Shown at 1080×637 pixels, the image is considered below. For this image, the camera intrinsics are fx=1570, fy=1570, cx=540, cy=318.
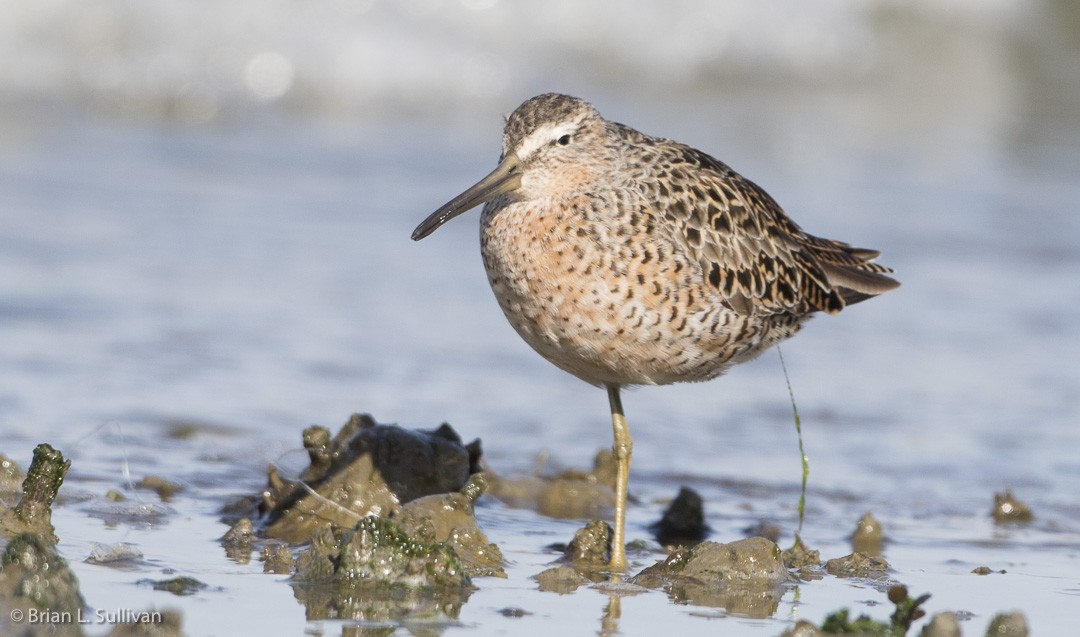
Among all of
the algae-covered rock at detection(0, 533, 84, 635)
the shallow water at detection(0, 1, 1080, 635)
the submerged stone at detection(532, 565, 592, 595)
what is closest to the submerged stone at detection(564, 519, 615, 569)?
the shallow water at detection(0, 1, 1080, 635)

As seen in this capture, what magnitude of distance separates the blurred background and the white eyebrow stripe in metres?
2.07

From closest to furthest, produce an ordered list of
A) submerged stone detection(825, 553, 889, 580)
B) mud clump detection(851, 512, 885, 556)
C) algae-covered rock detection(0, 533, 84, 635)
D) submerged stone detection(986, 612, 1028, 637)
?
1. algae-covered rock detection(0, 533, 84, 635)
2. submerged stone detection(986, 612, 1028, 637)
3. submerged stone detection(825, 553, 889, 580)
4. mud clump detection(851, 512, 885, 556)

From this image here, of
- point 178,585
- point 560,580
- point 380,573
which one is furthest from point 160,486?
point 560,580

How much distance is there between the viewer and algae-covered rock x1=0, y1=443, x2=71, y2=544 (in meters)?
5.36

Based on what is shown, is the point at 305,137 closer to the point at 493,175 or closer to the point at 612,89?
the point at 612,89

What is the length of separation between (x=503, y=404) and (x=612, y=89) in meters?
9.33

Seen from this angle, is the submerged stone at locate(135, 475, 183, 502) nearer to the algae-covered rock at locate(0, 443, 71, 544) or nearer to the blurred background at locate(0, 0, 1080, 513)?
the blurred background at locate(0, 0, 1080, 513)

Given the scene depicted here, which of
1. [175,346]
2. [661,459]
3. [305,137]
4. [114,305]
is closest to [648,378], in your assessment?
[661,459]

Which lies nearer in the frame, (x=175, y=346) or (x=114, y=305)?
(x=175, y=346)

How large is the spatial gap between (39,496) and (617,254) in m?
2.23

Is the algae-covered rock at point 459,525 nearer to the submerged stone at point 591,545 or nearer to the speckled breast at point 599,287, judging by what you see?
the submerged stone at point 591,545

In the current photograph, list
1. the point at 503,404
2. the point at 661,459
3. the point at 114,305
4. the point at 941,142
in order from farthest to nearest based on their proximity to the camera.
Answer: the point at 941,142 → the point at 114,305 → the point at 503,404 → the point at 661,459

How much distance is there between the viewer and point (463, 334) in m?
9.41

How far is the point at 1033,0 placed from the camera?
67.8ft
